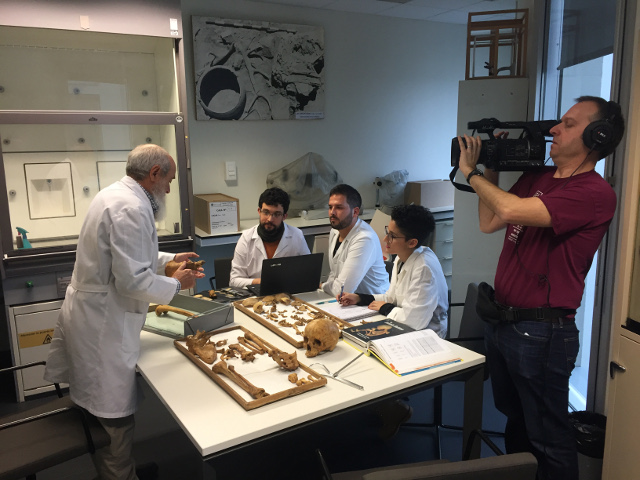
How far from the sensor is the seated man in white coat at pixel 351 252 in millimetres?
2664

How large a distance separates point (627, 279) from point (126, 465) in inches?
74.2

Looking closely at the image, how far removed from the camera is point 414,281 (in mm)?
2150

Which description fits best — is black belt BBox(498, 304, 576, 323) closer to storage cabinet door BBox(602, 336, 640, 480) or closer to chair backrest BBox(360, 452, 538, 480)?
storage cabinet door BBox(602, 336, 640, 480)

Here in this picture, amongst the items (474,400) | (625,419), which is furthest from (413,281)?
(625,419)

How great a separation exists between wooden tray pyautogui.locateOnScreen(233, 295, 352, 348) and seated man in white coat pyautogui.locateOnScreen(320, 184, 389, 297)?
14.6 inches

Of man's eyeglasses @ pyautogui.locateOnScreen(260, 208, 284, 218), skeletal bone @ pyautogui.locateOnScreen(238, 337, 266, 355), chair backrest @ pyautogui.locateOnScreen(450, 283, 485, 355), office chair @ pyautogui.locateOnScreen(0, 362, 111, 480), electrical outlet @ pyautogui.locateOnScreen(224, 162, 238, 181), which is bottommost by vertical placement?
office chair @ pyautogui.locateOnScreen(0, 362, 111, 480)

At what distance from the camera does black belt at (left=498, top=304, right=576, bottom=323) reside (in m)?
1.64

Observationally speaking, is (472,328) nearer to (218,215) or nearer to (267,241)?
(267,241)

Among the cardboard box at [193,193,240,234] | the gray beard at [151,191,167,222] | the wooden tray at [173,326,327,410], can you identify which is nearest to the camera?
the wooden tray at [173,326,327,410]

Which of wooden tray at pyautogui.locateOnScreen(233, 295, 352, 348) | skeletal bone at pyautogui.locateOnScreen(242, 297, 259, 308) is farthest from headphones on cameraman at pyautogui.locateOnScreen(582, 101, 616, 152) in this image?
skeletal bone at pyautogui.locateOnScreen(242, 297, 259, 308)

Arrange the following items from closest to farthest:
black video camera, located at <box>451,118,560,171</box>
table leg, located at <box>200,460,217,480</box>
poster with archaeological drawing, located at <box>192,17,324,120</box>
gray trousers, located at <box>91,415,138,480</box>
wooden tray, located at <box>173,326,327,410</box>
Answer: table leg, located at <box>200,460,217,480</box> < wooden tray, located at <box>173,326,327,410</box> < black video camera, located at <box>451,118,560,171</box> < gray trousers, located at <box>91,415,138,480</box> < poster with archaeological drawing, located at <box>192,17,324,120</box>

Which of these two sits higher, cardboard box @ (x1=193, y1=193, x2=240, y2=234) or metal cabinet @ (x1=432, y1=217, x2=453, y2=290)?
cardboard box @ (x1=193, y1=193, x2=240, y2=234)

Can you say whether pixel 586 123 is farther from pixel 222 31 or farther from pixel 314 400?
pixel 222 31

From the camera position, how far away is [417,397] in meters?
2.93
